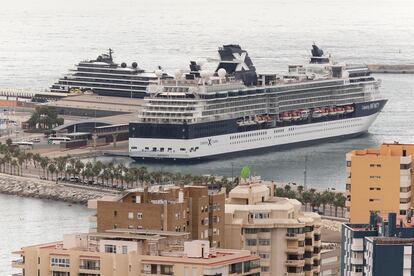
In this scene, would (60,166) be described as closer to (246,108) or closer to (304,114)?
(246,108)

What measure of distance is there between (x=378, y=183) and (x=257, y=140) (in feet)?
133

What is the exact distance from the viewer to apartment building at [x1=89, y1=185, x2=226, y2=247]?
111ft

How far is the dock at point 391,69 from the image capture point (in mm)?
116938

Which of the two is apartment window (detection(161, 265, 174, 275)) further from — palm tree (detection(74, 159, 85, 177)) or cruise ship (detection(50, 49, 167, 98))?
cruise ship (detection(50, 49, 167, 98))

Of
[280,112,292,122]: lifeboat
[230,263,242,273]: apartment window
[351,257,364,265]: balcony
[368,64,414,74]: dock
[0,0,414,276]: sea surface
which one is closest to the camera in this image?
[230,263,242,273]: apartment window

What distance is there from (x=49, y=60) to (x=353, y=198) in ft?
272

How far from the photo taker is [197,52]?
127 meters

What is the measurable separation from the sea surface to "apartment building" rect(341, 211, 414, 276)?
13097 millimetres

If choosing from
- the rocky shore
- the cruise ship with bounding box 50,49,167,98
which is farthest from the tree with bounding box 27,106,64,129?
the rocky shore

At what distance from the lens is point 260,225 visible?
35938 millimetres

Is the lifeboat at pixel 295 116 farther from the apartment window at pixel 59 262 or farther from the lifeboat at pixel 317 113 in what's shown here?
the apartment window at pixel 59 262

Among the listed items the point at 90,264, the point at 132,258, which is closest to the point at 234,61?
the point at 90,264

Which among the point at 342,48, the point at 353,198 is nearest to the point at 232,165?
the point at 353,198

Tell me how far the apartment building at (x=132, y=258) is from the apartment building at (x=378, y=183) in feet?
22.3
